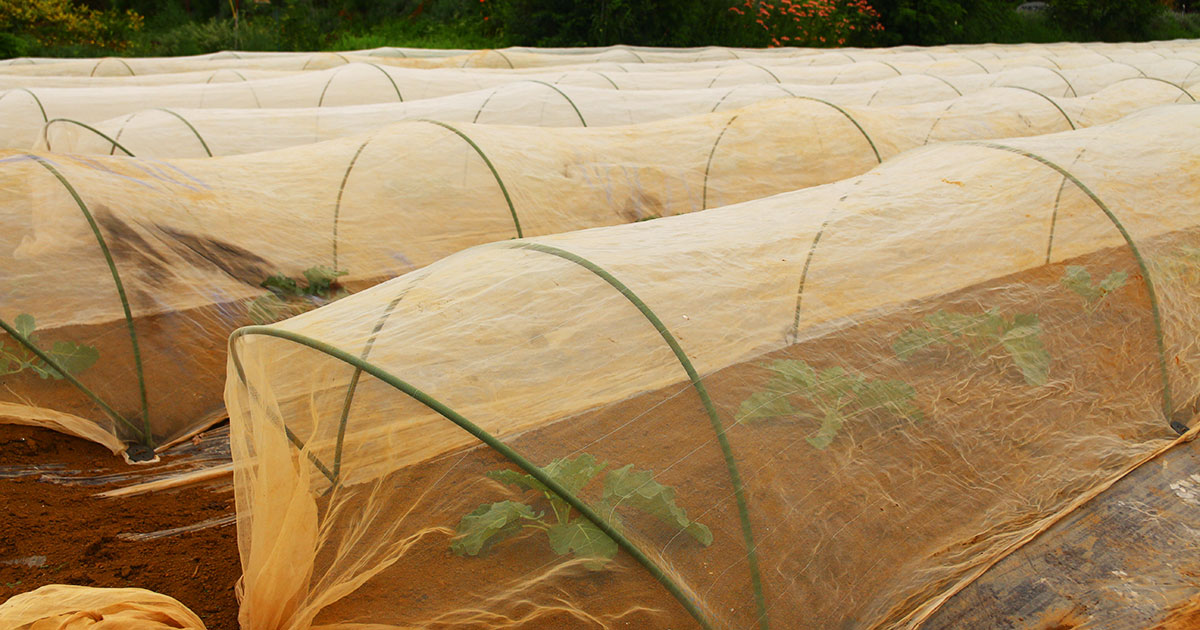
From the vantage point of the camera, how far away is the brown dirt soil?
420 centimetres

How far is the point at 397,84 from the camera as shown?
13.5m

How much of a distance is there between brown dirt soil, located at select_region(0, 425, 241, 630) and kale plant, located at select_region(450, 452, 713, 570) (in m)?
1.44

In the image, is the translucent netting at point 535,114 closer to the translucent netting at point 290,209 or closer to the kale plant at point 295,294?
the translucent netting at point 290,209

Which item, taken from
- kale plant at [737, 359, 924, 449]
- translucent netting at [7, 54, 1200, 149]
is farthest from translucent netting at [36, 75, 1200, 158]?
kale plant at [737, 359, 924, 449]

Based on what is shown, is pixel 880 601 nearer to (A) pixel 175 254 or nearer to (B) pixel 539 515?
(B) pixel 539 515

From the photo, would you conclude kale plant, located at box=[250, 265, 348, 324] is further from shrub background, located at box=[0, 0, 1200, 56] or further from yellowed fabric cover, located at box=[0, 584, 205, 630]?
shrub background, located at box=[0, 0, 1200, 56]

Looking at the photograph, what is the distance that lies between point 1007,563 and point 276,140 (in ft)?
27.3

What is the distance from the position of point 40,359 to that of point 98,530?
1.53 metres

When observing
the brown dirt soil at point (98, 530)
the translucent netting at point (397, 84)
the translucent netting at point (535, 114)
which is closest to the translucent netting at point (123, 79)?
the translucent netting at point (397, 84)

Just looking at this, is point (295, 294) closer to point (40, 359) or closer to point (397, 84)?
point (40, 359)

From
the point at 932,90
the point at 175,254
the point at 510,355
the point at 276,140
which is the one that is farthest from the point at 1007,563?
the point at 932,90

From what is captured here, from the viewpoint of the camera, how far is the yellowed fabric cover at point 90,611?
10.2ft

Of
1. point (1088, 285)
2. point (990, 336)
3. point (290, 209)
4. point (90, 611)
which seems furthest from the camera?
point (290, 209)

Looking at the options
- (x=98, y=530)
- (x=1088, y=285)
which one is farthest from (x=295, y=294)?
(x=1088, y=285)
